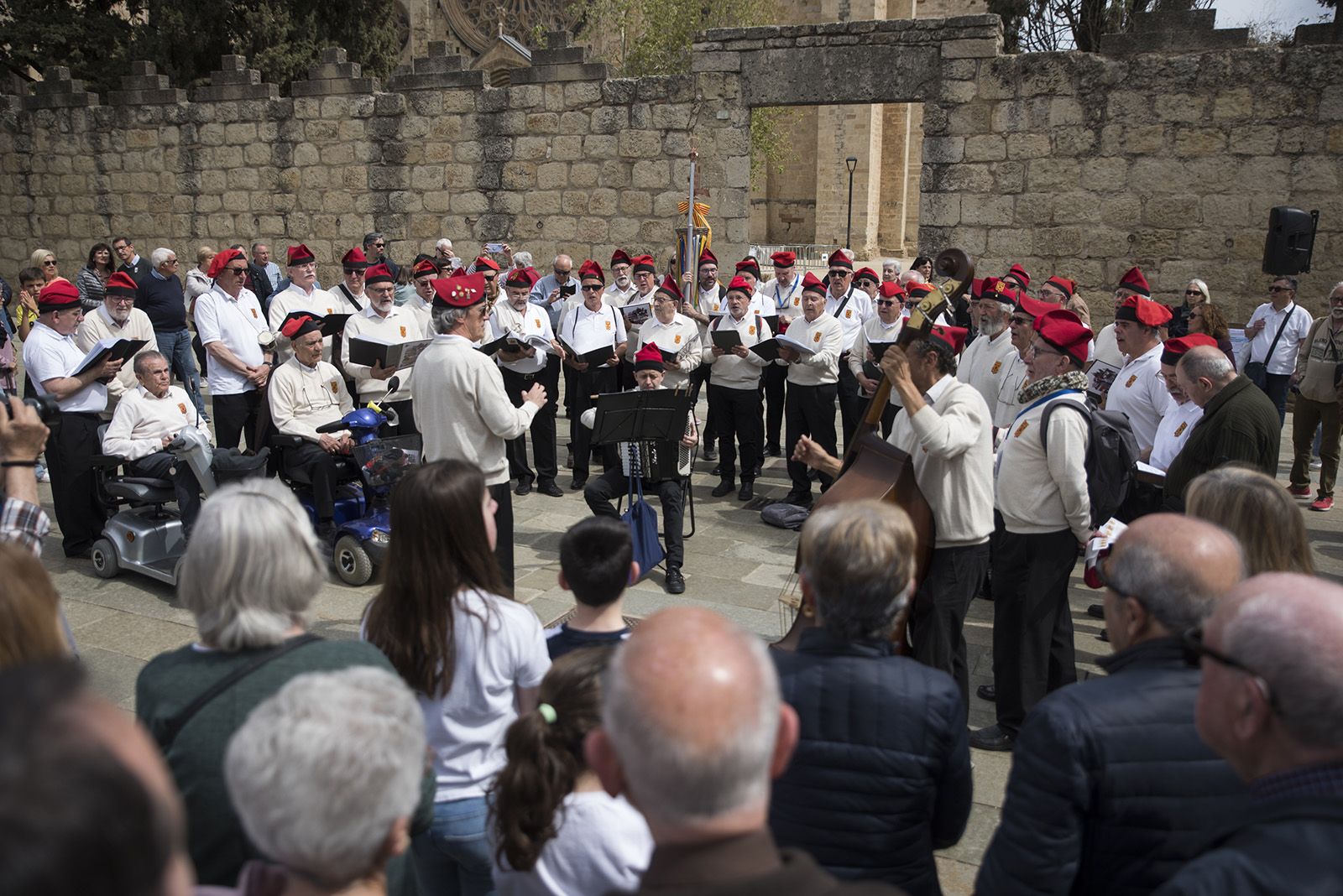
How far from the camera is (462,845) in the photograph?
2.66 metres

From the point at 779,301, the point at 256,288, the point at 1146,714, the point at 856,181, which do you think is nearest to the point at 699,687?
the point at 1146,714

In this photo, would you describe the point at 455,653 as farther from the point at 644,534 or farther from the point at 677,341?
the point at 677,341

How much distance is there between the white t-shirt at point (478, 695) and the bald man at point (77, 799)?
5.40ft

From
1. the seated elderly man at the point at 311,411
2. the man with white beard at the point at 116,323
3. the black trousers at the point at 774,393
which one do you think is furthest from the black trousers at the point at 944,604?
the man with white beard at the point at 116,323

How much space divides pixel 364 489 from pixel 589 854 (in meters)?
4.97

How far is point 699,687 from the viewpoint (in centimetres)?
149

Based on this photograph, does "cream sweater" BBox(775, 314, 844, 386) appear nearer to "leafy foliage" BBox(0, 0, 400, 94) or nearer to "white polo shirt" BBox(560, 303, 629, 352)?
"white polo shirt" BBox(560, 303, 629, 352)

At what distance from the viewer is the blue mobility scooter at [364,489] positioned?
6.30 m

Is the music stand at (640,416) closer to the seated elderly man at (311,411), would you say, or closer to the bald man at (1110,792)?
the seated elderly man at (311,411)

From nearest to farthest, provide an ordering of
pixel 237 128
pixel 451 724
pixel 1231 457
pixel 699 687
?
pixel 699 687, pixel 451 724, pixel 1231 457, pixel 237 128

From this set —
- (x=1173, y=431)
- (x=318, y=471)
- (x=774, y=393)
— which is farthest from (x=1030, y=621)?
(x=774, y=393)

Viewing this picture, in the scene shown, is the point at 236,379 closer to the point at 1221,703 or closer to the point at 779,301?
the point at 779,301

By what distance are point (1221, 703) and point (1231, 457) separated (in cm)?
333

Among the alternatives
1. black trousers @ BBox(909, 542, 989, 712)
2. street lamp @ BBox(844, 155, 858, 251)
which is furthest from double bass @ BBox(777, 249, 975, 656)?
street lamp @ BBox(844, 155, 858, 251)
